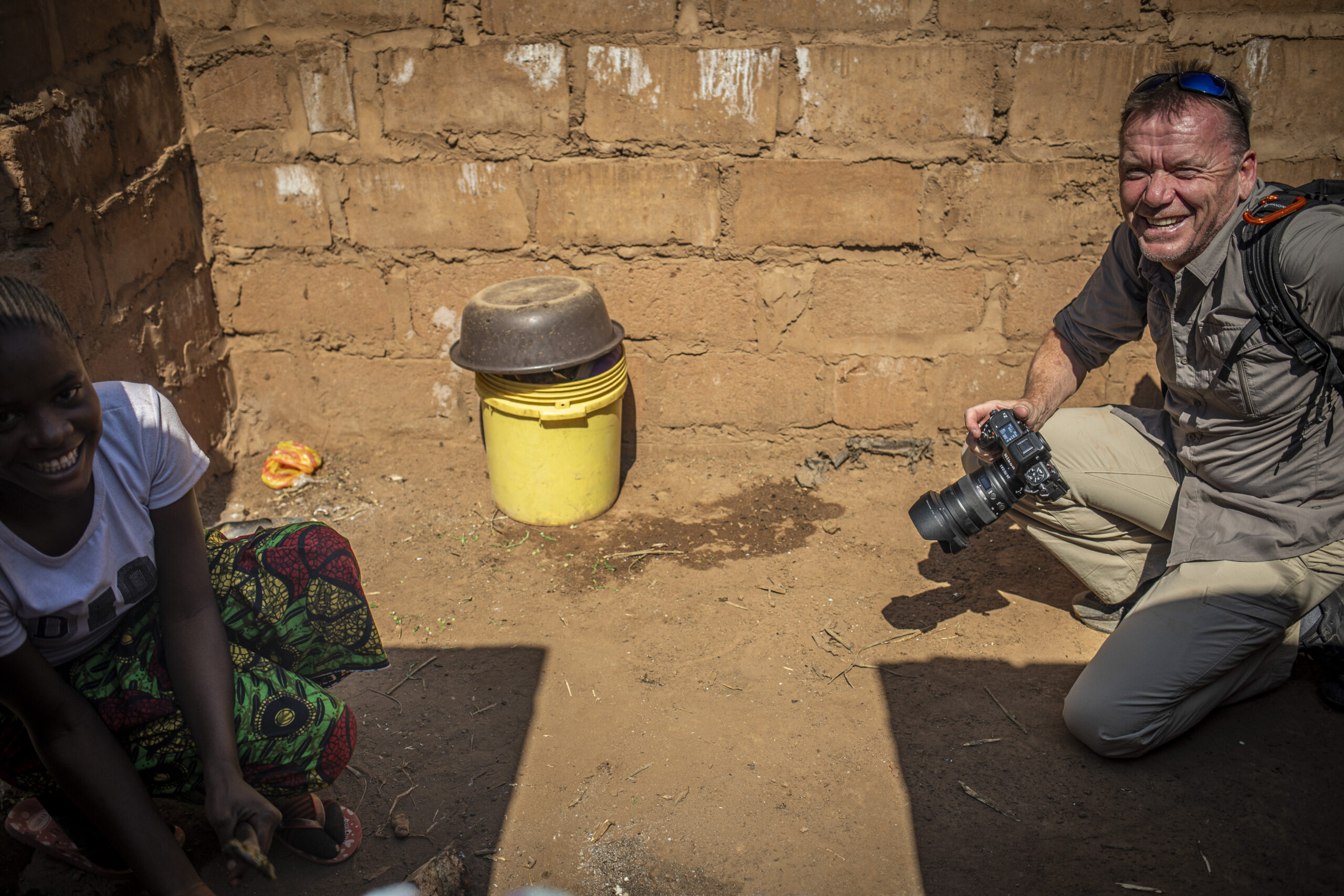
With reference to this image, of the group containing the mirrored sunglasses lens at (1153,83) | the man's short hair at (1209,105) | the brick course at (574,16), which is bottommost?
the man's short hair at (1209,105)

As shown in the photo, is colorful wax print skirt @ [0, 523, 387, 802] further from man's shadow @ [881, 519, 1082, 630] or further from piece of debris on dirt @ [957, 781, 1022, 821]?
man's shadow @ [881, 519, 1082, 630]

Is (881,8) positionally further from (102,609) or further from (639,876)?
(102,609)

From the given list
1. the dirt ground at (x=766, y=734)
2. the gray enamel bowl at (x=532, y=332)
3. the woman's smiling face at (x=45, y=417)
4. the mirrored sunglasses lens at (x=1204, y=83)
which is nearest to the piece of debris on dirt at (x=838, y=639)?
the dirt ground at (x=766, y=734)

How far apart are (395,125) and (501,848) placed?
9.64 ft

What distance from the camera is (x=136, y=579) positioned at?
2004 mm

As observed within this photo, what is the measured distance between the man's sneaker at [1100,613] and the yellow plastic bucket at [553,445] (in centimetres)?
188

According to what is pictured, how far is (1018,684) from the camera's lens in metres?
2.88

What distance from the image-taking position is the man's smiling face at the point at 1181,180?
239cm

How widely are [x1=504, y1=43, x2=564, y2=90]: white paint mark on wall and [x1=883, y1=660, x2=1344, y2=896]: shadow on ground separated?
2.70 m

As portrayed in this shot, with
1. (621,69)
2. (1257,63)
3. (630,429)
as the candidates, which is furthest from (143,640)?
(1257,63)

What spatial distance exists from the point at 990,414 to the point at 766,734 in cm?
120

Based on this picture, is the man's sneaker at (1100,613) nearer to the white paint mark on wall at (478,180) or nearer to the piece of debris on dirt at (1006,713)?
the piece of debris on dirt at (1006,713)

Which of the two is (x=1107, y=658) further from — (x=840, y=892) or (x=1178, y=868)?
(x=840, y=892)

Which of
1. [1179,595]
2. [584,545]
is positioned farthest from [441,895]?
[1179,595]
